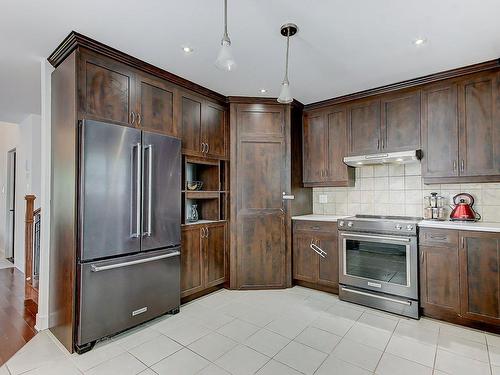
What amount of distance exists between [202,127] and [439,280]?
298cm

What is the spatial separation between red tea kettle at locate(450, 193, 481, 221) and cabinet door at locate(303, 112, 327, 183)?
151cm

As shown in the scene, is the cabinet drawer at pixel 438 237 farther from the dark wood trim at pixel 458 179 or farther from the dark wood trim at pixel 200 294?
the dark wood trim at pixel 200 294

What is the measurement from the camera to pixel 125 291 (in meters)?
2.36

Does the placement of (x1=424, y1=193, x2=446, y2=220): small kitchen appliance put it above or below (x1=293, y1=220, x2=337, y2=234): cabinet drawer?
above

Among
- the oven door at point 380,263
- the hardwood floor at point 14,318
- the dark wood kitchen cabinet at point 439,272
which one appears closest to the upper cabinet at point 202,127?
the oven door at point 380,263

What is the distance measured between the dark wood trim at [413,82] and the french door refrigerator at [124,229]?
7.03 ft

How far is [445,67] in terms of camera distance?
2.76m

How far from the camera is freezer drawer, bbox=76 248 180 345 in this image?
2143mm

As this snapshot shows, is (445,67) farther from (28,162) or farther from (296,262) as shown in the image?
(28,162)

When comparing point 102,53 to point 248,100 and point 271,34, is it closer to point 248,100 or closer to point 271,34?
point 271,34

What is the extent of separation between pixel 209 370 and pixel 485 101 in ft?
11.4

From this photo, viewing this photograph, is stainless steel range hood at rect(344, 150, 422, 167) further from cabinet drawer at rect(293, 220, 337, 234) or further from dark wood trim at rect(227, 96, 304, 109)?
dark wood trim at rect(227, 96, 304, 109)

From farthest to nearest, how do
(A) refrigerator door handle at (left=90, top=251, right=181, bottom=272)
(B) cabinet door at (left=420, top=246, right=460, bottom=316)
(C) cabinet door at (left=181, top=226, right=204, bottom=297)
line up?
(C) cabinet door at (left=181, top=226, right=204, bottom=297) → (B) cabinet door at (left=420, top=246, right=460, bottom=316) → (A) refrigerator door handle at (left=90, top=251, right=181, bottom=272)

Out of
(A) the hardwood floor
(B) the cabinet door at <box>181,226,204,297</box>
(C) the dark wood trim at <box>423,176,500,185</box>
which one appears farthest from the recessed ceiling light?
(A) the hardwood floor
